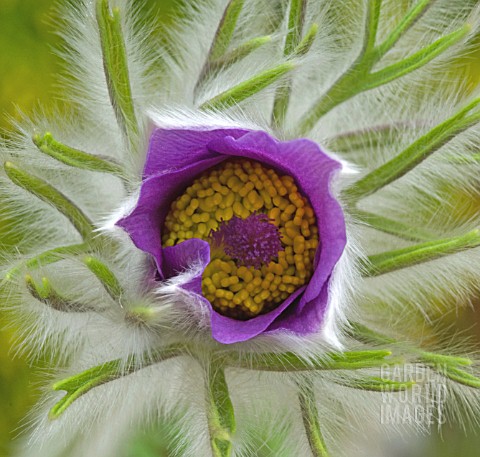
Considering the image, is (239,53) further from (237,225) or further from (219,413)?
(219,413)

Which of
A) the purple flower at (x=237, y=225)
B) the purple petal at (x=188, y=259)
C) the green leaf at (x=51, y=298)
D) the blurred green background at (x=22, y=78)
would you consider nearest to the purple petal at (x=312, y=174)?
the purple flower at (x=237, y=225)

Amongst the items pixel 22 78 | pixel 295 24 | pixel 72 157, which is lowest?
pixel 22 78

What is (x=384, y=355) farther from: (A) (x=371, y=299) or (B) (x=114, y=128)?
→ (B) (x=114, y=128)

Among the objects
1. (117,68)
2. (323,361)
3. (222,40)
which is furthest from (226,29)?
(323,361)

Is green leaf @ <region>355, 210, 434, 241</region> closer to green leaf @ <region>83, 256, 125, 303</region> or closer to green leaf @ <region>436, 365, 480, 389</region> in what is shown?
green leaf @ <region>436, 365, 480, 389</region>

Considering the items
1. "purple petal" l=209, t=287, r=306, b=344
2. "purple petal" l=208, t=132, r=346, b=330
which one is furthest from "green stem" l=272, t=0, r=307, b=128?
"purple petal" l=209, t=287, r=306, b=344

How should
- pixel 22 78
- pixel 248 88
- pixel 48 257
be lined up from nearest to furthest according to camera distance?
1. pixel 248 88
2. pixel 48 257
3. pixel 22 78

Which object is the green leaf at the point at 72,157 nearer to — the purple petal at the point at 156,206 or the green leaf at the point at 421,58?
the purple petal at the point at 156,206
